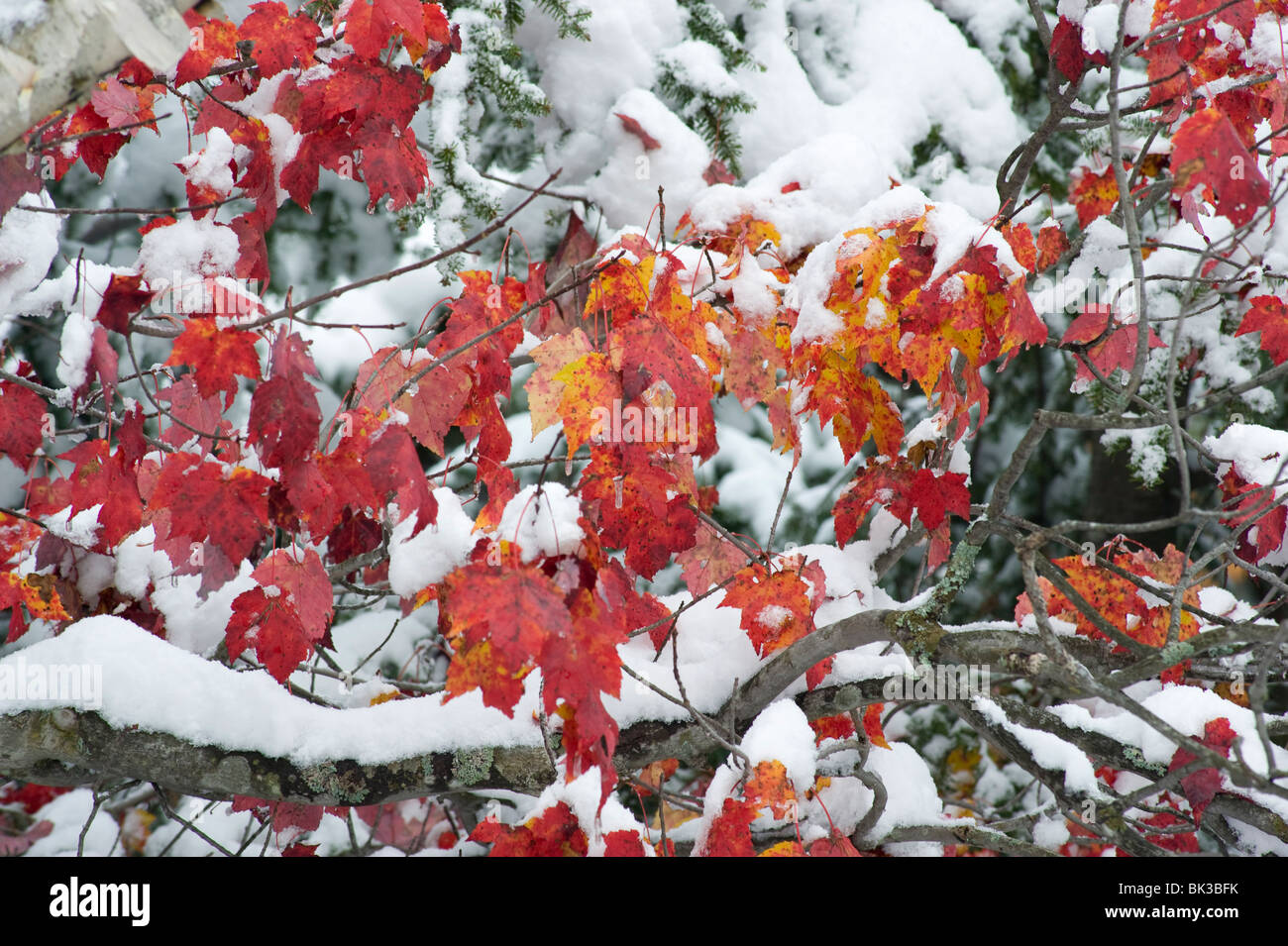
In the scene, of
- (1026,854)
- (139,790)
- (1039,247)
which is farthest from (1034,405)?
(139,790)

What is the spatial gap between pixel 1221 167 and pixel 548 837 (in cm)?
166

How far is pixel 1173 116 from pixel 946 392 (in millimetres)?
1008

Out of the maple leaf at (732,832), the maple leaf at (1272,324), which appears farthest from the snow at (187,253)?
the maple leaf at (1272,324)

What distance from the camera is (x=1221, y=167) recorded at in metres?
1.38

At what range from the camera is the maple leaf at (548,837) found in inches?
70.5

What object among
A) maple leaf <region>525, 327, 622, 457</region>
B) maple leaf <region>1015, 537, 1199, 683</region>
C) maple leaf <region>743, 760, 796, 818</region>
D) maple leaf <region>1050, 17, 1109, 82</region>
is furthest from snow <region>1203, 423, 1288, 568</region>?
maple leaf <region>525, 327, 622, 457</region>

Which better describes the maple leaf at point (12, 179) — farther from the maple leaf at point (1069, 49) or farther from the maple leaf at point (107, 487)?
the maple leaf at point (1069, 49)

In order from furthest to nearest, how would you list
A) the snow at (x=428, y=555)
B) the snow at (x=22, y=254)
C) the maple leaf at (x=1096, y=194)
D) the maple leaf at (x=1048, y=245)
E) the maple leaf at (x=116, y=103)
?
1. the maple leaf at (x=1096, y=194)
2. the maple leaf at (x=1048, y=245)
3. the maple leaf at (x=116, y=103)
4. the snow at (x=22, y=254)
5. the snow at (x=428, y=555)

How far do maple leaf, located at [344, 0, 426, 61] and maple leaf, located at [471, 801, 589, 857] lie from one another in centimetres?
155

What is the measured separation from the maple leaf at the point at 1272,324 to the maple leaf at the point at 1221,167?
1.09 meters

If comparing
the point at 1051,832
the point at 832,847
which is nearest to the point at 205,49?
the point at 832,847

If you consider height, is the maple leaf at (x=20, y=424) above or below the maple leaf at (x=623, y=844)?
above
